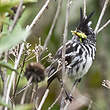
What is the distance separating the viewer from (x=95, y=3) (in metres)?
5.19

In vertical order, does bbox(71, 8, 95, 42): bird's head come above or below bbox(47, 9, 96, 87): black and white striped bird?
above

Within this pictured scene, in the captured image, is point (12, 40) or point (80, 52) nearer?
point (12, 40)

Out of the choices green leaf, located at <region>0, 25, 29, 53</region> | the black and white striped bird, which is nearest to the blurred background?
the black and white striped bird

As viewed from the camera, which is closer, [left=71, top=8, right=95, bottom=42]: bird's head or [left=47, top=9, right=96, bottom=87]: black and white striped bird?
[left=71, top=8, right=95, bottom=42]: bird's head

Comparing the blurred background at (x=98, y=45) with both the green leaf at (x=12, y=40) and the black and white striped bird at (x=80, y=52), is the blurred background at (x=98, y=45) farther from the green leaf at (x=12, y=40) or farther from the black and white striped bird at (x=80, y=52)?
the green leaf at (x=12, y=40)

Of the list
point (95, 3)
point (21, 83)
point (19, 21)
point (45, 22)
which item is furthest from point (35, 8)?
point (19, 21)

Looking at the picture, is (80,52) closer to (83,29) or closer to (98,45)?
(83,29)

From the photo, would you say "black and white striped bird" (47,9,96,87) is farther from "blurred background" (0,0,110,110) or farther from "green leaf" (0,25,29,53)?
"green leaf" (0,25,29,53)

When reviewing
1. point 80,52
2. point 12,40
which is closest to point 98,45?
point 80,52

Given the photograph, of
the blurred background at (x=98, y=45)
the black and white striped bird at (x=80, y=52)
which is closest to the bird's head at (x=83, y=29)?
the black and white striped bird at (x=80, y=52)

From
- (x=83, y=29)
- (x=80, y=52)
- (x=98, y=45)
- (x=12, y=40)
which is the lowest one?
(x=98, y=45)

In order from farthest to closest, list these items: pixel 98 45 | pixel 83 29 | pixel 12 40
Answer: pixel 98 45 < pixel 83 29 < pixel 12 40

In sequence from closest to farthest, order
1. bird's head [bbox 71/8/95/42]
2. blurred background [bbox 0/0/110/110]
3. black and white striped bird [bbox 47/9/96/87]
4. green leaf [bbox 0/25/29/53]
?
green leaf [bbox 0/25/29/53] → bird's head [bbox 71/8/95/42] → black and white striped bird [bbox 47/9/96/87] → blurred background [bbox 0/0/110/110]

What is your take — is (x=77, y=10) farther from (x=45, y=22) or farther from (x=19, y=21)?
(x=19, y=21)
